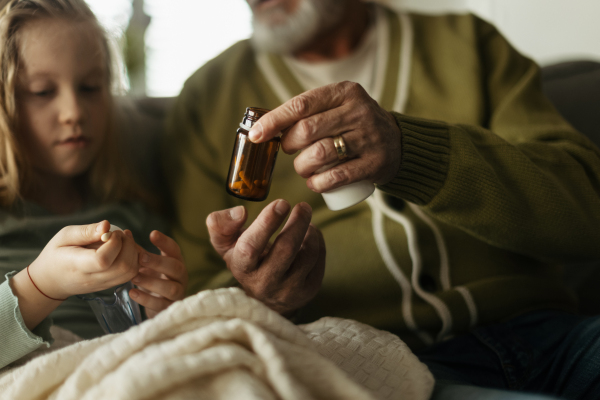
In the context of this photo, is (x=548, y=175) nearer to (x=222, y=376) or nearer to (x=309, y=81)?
(x=309, y=81)

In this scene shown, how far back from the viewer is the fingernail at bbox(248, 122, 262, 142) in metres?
0.62

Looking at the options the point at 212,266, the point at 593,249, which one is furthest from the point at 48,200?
the point at 593,249

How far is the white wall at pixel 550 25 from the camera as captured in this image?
1.84 meters

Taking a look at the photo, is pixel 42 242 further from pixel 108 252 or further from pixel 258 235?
pixel 258 235

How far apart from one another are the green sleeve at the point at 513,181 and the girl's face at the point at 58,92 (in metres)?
0.59

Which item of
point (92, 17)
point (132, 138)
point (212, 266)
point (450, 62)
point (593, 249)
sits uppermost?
point (92, 17)

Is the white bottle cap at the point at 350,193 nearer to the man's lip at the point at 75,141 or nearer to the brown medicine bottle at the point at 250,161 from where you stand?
the brown medicine bottle at the point at 250,161

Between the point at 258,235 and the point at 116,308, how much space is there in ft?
0.92

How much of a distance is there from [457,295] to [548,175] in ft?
0.92

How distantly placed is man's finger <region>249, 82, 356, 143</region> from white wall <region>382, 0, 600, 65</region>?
1.31 meters

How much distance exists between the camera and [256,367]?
440 millimetres

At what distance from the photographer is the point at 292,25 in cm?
121

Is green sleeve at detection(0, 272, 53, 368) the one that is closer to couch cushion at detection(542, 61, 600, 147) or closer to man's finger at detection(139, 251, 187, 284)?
man's finger at detection(139, 251, 187, 284)

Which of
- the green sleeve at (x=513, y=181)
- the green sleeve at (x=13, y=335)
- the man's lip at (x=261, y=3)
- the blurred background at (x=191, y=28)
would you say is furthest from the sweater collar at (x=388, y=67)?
the blurred background at (x=191, y=28)
